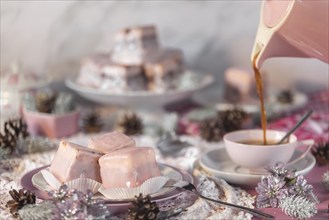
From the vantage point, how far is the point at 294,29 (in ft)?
2.94

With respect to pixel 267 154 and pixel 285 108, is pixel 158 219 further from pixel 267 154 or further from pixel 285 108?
pixel 285 108

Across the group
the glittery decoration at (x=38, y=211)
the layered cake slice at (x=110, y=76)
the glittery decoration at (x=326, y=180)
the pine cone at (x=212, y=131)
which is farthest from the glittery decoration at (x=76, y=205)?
the layered cake slice at (x=110, y=76)

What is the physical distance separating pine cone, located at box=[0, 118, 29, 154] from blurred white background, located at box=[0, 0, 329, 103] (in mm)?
237

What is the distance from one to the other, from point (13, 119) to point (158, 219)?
445 millimetres

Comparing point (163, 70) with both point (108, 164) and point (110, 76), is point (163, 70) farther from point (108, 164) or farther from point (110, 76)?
point (108, 164)

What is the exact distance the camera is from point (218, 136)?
1189 mm

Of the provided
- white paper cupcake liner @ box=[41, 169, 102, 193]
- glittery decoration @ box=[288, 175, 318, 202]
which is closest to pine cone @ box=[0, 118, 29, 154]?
white paper cupcake liner @ box=[41, 169, 102, 193]

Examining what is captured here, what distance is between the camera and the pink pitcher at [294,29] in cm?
88

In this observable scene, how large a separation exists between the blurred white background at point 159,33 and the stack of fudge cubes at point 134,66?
0.29ft

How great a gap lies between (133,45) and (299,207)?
671 millimetres

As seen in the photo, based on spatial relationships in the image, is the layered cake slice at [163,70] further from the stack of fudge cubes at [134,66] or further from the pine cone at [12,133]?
the pine cone at [12,133]

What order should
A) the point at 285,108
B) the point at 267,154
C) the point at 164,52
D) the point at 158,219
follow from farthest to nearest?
the point at 164,52 → the point at 285,108 → the point at 267,154 → the point at 158,219

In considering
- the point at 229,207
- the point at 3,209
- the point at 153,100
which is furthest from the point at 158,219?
the point at 153,100

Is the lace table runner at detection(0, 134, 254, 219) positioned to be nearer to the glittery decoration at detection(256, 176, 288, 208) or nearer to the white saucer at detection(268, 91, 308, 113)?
the glittery decoration at detection(256, 176, 288, 208)
